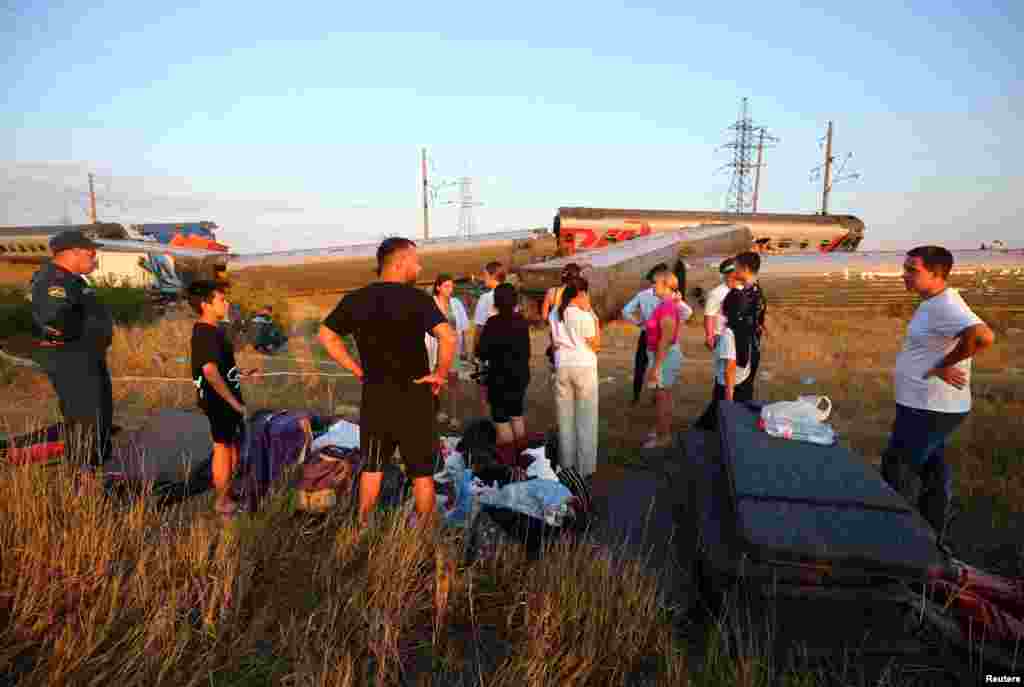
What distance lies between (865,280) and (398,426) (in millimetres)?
17130

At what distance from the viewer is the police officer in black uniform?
3.63m

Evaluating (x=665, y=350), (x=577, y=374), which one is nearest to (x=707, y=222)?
(x=665, y=350)

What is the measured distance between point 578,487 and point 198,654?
255 centimetres

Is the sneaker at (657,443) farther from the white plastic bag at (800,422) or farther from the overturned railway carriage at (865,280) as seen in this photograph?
the overturned railway carriage at (865,280)

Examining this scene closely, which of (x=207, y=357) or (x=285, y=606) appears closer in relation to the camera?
(x=285, y=606)

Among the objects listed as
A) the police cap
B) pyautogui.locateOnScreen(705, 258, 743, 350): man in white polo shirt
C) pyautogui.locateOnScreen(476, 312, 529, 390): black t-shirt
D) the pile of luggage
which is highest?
the police cap

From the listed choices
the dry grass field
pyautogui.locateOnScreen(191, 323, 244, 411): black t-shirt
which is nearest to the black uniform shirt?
pyautogui.locateOnScreen(191, 323, 244, 411): black t-shirt

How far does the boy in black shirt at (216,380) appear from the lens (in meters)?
3.64

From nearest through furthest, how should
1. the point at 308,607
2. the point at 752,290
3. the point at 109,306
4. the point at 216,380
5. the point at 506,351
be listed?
1. the point at 308,607
2. the point at 216,380
3. the point at 506,351
4. the point at 752,290
5. the point at 109,306

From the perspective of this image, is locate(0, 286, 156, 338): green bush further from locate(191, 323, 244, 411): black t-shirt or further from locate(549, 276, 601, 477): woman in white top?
locate(549, 276, 601, 477): woman in white top

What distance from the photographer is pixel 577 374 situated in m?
4.48

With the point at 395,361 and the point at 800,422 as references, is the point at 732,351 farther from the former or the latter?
the point at 395,361

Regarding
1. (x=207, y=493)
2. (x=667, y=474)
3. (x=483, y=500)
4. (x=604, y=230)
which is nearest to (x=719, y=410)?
(x=667, y=474)

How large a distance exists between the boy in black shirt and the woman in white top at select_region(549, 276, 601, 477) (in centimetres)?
250
